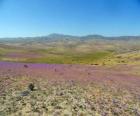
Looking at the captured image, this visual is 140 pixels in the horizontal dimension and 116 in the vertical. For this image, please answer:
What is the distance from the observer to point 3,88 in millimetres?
26969

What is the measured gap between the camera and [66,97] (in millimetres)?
24281

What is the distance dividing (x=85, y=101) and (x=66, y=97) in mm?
2111

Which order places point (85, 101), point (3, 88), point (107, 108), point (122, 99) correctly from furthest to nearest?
1. point (3, 88)
2. point (122, 99)
3. point (85, 101)
4. point (107, 108)

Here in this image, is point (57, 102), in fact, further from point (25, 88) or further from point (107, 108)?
point (25, 88)

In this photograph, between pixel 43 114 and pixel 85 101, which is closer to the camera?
pixel 43 114

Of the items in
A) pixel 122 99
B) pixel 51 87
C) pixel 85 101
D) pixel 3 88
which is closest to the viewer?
pixel 85 101

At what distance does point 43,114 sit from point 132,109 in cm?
751

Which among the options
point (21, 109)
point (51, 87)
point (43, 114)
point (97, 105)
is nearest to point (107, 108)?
point (97, 105)

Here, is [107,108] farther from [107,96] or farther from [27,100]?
[27,100]

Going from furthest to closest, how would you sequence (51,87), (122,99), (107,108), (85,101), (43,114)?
(51,87)
(122,99)
(85,101)
(107,108)
(43,114)

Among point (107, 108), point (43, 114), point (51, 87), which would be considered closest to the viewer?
point (43, 114)

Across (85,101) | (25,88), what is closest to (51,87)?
(25,88)

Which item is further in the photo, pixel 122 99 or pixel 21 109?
pixel 122 99

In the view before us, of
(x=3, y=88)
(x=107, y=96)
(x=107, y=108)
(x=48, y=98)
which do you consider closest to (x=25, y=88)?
(x=3, y=88)
